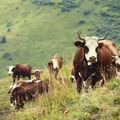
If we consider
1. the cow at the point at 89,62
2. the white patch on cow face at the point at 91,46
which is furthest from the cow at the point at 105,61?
the white patch on cow face at the point at 91,46

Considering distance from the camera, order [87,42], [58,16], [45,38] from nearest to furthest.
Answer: [87,42], [45,38], [58,16]

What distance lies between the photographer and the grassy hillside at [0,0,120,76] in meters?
131

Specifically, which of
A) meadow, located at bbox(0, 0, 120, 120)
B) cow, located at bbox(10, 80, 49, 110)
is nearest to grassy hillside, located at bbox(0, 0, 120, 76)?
meadow, located at bbox(0, 0, 120, 120)

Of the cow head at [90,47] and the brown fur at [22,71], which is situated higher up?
the cow head at [90,47]

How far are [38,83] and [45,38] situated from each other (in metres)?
124

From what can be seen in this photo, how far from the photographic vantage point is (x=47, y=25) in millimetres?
145500

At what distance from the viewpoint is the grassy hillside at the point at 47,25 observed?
13088 centimetres

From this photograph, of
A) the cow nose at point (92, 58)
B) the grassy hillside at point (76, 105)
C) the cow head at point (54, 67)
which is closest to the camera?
the grassy hillside at point (76, 105)

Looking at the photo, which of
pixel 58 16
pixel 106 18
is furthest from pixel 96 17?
pixel 58 16

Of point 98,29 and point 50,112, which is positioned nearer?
point 50,112

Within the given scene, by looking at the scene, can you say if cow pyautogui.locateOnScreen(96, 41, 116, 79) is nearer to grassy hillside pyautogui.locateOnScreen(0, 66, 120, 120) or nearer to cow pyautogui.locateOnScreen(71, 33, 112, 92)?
cow pyautogui.locateOnScreen(71, 33, 112, 92)

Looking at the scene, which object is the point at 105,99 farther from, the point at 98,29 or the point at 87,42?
the point at 98,29

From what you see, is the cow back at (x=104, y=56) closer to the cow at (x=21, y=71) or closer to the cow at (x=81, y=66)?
the cow at (x=81, y=66)

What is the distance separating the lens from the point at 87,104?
22.9 feet
